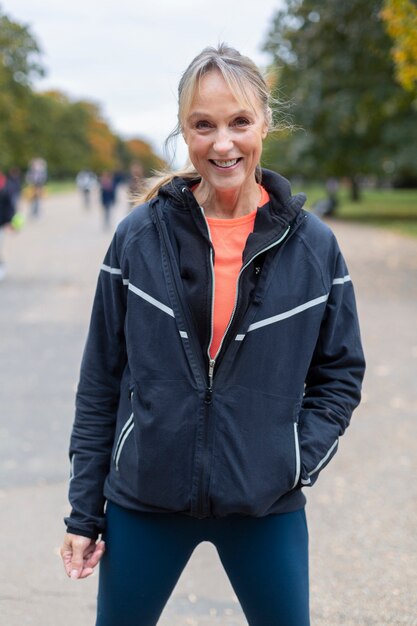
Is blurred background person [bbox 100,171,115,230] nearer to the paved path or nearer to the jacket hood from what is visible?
the paved path

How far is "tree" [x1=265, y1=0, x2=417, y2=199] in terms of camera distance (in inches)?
688

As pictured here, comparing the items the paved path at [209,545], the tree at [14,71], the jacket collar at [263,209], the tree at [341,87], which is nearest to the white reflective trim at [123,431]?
the jacket collar at [263,209]

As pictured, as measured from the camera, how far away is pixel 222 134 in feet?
6.91

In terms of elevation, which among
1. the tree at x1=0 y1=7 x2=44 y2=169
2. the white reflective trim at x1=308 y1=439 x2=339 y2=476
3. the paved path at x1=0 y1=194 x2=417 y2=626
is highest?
the tree at x1=0 y1=7 x2=44 y2=169

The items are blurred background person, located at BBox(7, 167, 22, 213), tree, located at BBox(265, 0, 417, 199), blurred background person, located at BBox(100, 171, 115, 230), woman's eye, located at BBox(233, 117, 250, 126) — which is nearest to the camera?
woman's eye, located at BBox(233, 117, 250, 126)

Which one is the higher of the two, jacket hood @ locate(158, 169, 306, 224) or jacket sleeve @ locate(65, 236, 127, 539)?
jacket hood @ locate(158, 169, 306, 224)

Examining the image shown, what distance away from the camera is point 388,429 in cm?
618

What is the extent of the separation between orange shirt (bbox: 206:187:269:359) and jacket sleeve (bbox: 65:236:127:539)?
0.24m

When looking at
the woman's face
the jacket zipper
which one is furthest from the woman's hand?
the woman's face

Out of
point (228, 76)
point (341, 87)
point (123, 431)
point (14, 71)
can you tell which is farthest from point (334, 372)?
point (14, 71)

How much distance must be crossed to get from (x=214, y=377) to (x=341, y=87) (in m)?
23.1

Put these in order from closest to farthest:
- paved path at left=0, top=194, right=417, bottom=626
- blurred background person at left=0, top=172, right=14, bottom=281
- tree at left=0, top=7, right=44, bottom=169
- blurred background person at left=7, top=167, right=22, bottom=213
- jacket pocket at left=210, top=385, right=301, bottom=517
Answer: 1. jacket pocket at left=210, top=385, right=301, bottom=517
2. paved path at left=0, top=194, right=417, bottom=626
3. blurred background person at left=0, top=172, right=14, bottom=281
4. blurred background person at left=7, top=167, right=22, bottom=213
5. tree at left=0, top=7, right=44, bottom=169

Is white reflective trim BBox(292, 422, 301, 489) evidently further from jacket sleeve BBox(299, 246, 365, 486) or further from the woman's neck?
the woman's neck

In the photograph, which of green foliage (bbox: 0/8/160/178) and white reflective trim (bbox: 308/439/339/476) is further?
green foliage (bbox: 0/8/160/178)
